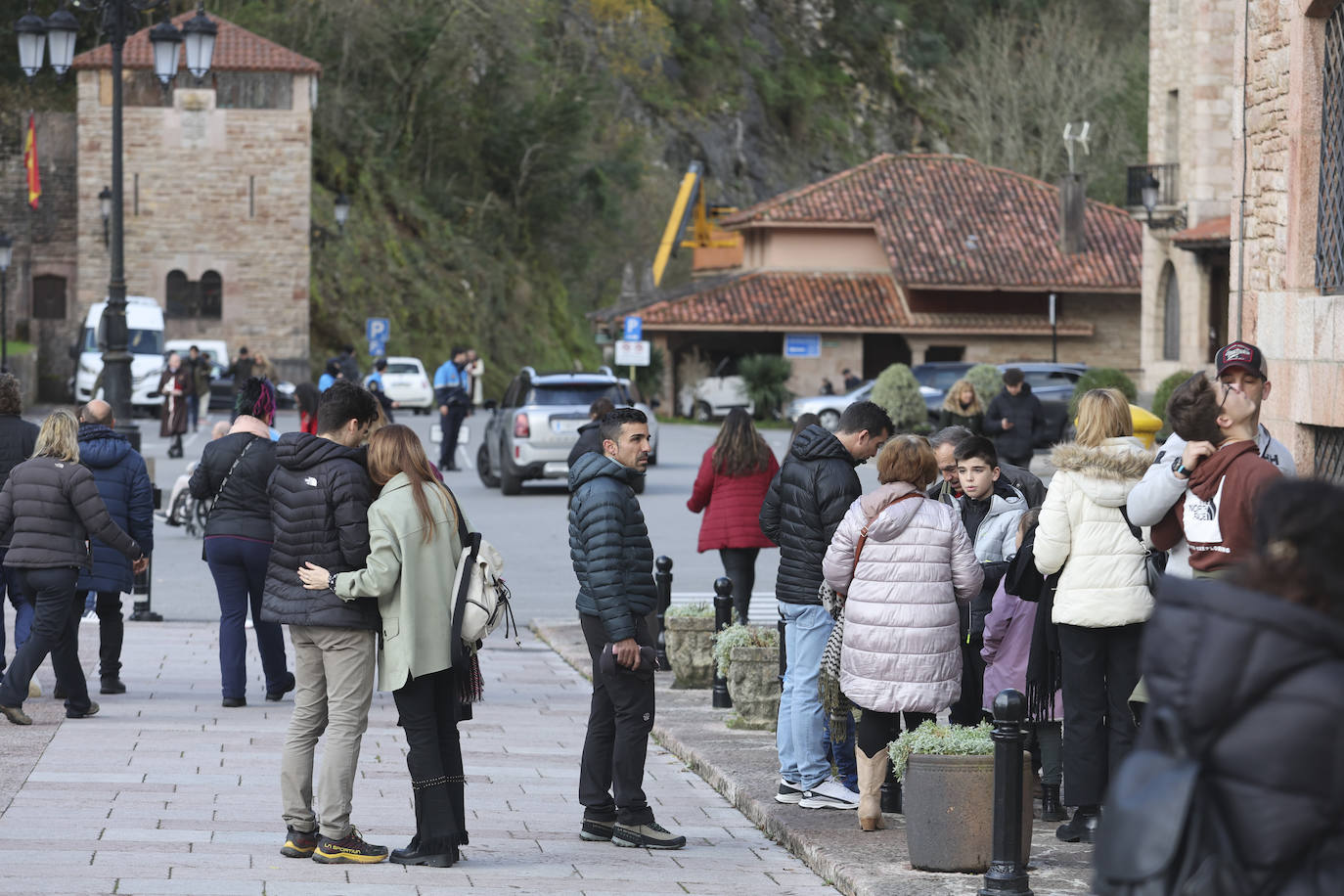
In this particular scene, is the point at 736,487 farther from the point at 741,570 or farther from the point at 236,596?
the point at 236,596

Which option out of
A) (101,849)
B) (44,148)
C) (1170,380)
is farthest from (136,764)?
(44,148)

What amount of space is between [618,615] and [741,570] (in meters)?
5.26

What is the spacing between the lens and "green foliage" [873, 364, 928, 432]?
3447 cm

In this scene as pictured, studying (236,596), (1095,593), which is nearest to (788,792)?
(1095,593)

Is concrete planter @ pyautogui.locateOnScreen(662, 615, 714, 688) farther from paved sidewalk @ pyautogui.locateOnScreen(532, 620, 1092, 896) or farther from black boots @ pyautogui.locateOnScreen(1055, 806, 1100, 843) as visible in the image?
black boots @ pyautogui.locateOnScreen(1055, 806, 1100, 843)

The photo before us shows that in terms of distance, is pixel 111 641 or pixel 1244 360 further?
pixel 111 641

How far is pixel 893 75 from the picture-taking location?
307 feet

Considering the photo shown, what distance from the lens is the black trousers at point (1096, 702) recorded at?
7109 mm

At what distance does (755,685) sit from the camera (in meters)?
10.1

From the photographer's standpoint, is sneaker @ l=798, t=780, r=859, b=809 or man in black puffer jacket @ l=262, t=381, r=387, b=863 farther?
sneaker @ l=798, t=780, r=859, b=809

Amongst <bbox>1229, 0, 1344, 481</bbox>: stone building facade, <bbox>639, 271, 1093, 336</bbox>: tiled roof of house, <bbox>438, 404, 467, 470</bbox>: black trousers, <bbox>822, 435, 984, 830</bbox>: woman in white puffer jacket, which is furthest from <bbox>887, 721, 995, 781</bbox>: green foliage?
<bbox>639, 271, 1093, 336</bbox>: tiled roof of house

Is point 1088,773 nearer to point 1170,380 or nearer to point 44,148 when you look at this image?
point 1170,380

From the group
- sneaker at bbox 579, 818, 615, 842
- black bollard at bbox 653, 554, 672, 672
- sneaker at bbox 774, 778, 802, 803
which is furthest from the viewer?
black bollard at bbox 653, 554, 672, 672

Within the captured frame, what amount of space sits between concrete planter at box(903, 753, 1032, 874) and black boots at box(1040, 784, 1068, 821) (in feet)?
3.45
